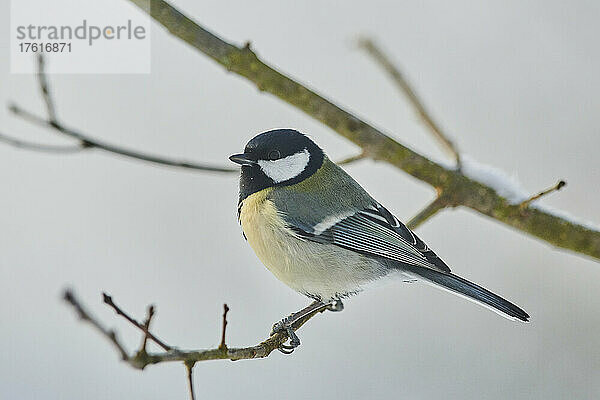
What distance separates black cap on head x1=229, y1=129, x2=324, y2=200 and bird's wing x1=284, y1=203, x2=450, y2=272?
6.3 inches

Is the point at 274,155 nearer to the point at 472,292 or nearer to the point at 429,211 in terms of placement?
the point at 429,211

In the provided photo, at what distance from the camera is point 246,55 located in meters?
1.91

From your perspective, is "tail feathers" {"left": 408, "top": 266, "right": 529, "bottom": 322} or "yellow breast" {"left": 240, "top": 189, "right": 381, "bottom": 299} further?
"yellow breast" {"left": 240, "top": 189, "right": 381, "bottom": 299}

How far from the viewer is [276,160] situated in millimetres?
2062

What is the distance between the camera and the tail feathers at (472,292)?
1822 mm

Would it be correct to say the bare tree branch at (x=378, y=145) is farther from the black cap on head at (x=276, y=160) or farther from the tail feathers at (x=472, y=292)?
the tail feathers at (x=472, y=292)

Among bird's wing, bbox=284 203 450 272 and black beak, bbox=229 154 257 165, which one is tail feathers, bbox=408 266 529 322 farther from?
black beak, bbox=229 154 257 165

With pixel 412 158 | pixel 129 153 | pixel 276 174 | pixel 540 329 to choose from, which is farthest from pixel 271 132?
pixel 540 329

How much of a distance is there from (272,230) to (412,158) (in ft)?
1.48

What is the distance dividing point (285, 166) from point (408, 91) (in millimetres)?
424

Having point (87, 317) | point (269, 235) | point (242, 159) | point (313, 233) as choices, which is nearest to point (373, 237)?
point (313, 233)

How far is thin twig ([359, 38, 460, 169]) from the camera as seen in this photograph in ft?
6.79

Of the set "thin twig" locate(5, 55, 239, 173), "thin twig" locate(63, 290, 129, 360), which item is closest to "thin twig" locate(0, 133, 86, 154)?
"thin twig" locate(5, 55, 239, 173)

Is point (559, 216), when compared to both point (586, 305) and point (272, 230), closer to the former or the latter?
point (272, 230)
